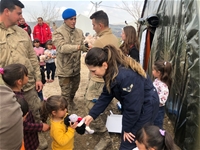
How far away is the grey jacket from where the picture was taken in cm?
106

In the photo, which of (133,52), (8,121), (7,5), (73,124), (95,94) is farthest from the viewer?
(133,52)

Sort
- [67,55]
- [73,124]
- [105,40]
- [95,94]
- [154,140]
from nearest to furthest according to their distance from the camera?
[154,140] < [73,124] < [105,40] < [95,94] < [67,55]

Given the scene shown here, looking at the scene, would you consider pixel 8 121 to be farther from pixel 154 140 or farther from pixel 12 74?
pixel 12 74

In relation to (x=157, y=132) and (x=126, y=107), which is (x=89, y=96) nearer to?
(x=126, y=107)

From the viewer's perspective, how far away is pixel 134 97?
1.93m

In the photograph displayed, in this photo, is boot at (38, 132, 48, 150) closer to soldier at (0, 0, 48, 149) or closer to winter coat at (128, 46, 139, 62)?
soldier at (0, 0, 48, 149)

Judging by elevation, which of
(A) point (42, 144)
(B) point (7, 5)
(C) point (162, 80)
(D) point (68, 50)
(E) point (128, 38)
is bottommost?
(A) point (42, 144)

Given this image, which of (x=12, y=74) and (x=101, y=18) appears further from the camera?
(x=101, y=18)

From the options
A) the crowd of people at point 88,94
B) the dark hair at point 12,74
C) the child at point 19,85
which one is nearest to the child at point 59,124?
the crowd of people at point 88,94

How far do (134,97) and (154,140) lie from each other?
393 millimetres

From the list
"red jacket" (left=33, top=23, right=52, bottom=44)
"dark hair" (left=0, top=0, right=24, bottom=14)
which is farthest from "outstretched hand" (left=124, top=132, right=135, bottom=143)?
"red jacket" (left=33, top=23, right=52, bottom=44)

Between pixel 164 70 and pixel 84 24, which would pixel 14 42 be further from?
pixel 84 24

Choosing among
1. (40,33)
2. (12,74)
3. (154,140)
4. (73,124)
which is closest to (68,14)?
(12,74)

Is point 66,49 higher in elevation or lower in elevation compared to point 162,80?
higher
